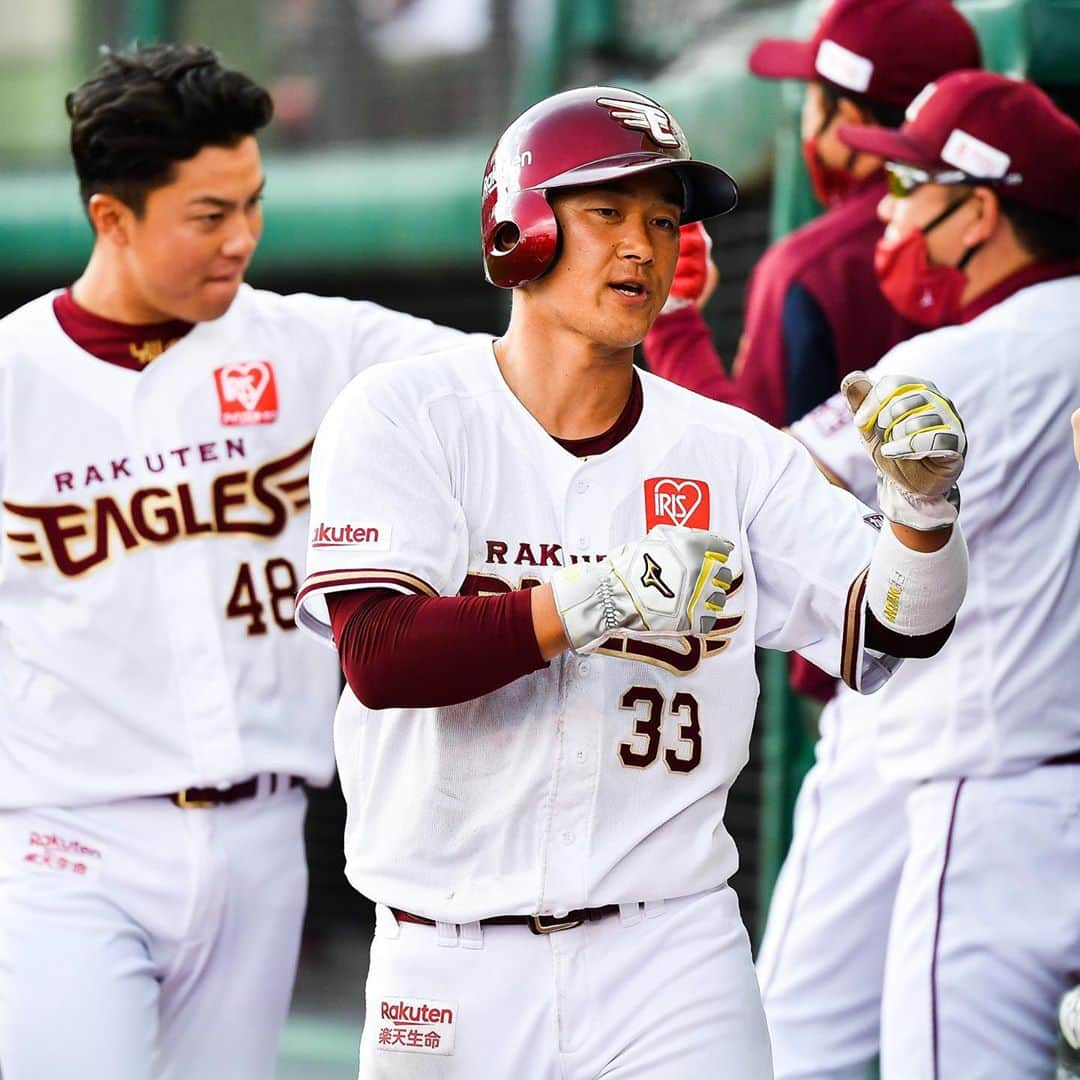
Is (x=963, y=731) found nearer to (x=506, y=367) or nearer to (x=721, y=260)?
(x=506, y=367)

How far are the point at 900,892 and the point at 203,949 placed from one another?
1.13 meters

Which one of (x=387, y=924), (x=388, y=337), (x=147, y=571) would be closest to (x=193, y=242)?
(x=388, y=337)

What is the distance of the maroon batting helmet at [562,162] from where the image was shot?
2.62 metres

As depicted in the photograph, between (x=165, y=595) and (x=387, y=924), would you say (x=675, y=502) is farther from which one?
(x=165, y=595)

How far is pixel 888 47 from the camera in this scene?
13.4ft

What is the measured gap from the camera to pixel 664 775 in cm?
264

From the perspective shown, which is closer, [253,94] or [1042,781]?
[1042,781]

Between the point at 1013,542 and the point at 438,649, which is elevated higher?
the point at 1013,542

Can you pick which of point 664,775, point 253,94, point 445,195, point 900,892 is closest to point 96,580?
point 253,94

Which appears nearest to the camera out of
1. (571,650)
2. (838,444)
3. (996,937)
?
(571,650)

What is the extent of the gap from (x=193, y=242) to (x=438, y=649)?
1320 mm

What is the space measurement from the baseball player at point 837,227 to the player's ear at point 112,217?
1065 mm

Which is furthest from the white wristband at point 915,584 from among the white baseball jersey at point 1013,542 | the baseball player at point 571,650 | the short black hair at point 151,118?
the short black hair at point 151,118

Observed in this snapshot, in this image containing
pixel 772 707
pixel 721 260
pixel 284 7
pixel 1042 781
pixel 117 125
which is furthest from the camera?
pixel 284 7
